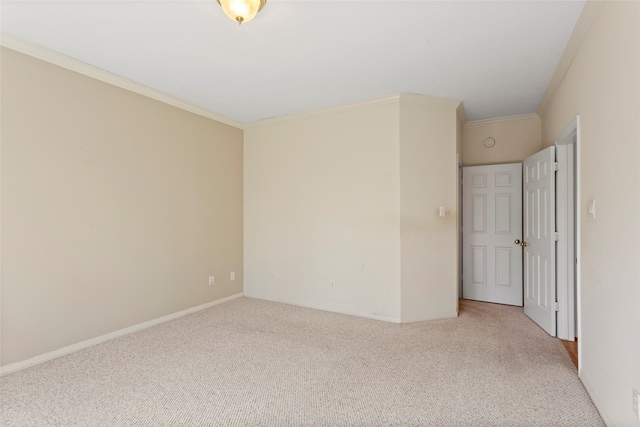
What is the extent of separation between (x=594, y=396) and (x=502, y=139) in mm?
3371

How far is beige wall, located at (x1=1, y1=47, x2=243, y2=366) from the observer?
2445mm

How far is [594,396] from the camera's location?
2.00m

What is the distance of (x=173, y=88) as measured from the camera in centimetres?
335

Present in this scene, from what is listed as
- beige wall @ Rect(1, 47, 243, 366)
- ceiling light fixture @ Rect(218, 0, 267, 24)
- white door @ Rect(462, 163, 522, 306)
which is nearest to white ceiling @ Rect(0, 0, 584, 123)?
ceiling light fixture @ Rect(218, 0, 267, 24)

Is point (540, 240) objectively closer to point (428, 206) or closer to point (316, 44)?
point (428, 206)

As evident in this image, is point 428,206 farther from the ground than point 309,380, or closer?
farther from the ground

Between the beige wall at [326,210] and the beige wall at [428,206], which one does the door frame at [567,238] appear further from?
the beige wall at [326,210]

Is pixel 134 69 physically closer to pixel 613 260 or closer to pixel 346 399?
pixel 346 399

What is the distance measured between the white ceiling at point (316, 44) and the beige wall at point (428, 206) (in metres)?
0.29

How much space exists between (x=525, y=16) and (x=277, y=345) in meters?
3.26

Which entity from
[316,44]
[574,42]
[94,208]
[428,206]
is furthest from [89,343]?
[574,42]

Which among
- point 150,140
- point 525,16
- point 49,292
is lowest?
point 49,292

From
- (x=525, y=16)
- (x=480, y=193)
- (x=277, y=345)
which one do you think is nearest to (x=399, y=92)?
(x=525, y=16)

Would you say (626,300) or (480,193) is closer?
(626,300)
